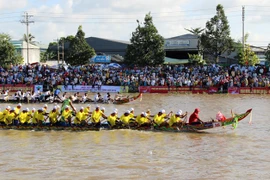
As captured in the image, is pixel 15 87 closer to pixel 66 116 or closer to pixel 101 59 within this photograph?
pixel 101 59

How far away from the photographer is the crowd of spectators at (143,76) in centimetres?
3650

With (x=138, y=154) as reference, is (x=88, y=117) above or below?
above

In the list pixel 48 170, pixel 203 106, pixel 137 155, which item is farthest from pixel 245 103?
pixel 48 170

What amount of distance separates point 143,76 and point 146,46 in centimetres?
663

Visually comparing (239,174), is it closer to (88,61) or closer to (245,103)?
(245,103)

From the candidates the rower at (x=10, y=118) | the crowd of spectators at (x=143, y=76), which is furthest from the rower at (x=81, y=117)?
the crowd of spectators at (x=143, y=76)

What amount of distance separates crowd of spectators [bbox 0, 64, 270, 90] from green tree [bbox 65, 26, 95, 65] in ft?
34.9

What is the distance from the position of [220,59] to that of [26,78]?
91.3 ft

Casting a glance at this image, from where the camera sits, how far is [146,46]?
4534 centimetres

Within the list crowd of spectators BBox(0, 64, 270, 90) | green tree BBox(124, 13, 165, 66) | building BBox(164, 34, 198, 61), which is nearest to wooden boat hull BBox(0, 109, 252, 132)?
crowd of spectators BBox(0, 64, 270, 90)

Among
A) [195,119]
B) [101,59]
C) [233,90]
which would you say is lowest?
[195,119]

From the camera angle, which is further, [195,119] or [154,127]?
[154,127]

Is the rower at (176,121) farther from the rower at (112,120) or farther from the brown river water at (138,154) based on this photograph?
the rower at (112,120)

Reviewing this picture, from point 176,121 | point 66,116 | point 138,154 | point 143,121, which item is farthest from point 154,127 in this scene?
point 66,116
